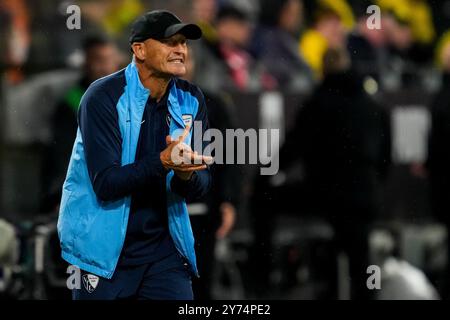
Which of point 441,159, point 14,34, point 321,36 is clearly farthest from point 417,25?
point 14,34

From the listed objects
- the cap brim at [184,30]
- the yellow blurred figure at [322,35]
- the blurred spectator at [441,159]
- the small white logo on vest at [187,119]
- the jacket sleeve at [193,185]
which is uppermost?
the cap brim at [184,30]

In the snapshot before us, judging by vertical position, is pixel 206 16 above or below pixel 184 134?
above

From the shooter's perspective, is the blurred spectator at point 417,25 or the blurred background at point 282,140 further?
the blurred spectator at point 417,25

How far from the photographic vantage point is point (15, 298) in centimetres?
636

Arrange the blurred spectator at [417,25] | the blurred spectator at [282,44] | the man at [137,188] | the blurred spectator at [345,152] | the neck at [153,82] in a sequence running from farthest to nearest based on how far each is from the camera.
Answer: the blurred spectator at [417,25] < the blurred spectator at [282,44] < the blurred spectator at [345,152] < the neck at [153,82] < the man at [137,188]

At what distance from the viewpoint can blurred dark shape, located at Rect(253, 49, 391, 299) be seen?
24.8 ft

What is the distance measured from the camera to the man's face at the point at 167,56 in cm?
501

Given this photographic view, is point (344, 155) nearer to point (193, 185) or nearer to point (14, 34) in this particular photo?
point (14, 34)

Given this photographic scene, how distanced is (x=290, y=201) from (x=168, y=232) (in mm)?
3505

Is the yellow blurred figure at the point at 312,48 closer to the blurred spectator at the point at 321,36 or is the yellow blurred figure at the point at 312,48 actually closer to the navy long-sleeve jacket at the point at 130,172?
the blurred spectator at the point at 321,36

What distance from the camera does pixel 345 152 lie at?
25.7 ft

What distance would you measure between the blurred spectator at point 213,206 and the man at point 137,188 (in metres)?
0.87

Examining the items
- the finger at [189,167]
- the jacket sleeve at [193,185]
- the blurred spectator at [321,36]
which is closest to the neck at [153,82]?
the jacket sleeve at [193,185]

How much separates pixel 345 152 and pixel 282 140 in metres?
0.53
